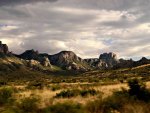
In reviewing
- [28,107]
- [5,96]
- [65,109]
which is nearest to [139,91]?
[65,109]

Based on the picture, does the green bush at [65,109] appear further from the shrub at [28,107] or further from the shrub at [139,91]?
the shrub at [139,91]

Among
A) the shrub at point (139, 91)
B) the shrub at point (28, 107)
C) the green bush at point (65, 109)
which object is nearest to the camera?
the green bush at point (65, 109)

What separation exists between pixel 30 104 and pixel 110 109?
Answer: 4.25 m

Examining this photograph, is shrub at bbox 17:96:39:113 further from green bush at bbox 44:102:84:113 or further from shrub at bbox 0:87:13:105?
shrub at bbox 0:87:13:105

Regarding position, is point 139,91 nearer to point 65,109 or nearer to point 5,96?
point 65,109

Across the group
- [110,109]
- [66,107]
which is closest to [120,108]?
[110,109]

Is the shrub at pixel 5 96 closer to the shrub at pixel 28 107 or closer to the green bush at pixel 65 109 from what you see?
the shrub at pixel 28 107

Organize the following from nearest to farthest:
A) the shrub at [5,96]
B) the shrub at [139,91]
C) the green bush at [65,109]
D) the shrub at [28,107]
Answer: the green bush at [65,109]
the shrub at [28,107]
the shrub at [139,91]
the shrub at [5,96]

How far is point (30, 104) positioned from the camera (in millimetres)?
16609

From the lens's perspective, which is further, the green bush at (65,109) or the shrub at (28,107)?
the shrub at (28,107)

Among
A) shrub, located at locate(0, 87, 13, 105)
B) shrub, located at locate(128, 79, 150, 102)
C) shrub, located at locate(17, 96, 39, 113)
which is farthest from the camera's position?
shrub, located at locate(0, 87, 13, 105)

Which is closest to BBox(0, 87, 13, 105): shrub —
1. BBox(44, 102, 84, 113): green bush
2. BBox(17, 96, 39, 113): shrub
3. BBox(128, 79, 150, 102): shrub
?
BBox(17, 96, 39, 113): shrub

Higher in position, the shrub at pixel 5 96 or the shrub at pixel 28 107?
the shrub at pixel 5 96

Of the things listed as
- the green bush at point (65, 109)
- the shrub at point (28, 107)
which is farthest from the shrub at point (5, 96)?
the green bush at point (65, 109)
